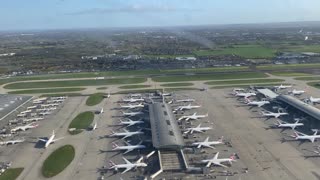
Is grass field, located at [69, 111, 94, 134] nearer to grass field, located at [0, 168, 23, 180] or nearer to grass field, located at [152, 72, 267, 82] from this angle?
grass field, located at [0, 168, 23, 180]

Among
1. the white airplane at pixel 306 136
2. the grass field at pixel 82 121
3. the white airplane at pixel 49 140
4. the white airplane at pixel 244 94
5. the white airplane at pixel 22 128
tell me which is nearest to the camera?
the white airplane at pixel 306 136

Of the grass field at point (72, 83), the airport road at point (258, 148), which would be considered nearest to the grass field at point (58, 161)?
the airport road at point (258, 148)

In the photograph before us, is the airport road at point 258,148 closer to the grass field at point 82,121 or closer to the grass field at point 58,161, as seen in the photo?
the grass field at point 82,121

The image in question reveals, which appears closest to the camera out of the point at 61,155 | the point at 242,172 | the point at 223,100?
the point at 242,172

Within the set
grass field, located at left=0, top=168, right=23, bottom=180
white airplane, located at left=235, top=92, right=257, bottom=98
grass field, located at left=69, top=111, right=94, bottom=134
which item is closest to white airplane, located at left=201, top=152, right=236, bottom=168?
grass field, located at left=0, top=168, right=23, bottom=180

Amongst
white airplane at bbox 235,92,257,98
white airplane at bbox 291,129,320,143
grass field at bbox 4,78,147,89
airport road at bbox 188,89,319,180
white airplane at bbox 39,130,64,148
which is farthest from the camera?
grass field at bbox 4,78,147,89

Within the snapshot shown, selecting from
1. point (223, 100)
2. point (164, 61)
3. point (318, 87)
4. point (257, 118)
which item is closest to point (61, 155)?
point (257, 118)

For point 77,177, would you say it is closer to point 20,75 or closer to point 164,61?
point 20,75
